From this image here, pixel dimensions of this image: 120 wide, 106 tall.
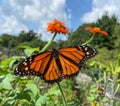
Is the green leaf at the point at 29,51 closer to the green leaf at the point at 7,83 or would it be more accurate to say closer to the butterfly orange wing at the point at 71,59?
the butterfly orange wing at the point at 71,59

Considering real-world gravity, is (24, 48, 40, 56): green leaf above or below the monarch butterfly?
above

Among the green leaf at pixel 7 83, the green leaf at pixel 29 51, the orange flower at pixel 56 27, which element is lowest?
the green leaf at pixel 7 83

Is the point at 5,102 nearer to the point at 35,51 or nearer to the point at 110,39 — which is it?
the point at 35,51

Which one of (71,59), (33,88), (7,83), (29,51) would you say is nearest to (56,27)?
(29,51)

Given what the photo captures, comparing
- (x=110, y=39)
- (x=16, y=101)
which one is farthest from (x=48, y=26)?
(x=110, y=39)

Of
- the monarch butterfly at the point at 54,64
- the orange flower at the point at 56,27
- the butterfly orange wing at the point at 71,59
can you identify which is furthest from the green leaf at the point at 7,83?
the orange flower at the point at 56,27

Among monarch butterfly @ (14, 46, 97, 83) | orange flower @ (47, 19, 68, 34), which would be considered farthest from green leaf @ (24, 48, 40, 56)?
orange flower @ (47, 19, 68, 34)

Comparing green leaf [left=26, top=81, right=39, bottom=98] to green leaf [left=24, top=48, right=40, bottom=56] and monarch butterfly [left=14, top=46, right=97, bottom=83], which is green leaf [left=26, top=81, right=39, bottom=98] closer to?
monarch butterfly [left=14, top=46, right=97, bottom=83]
